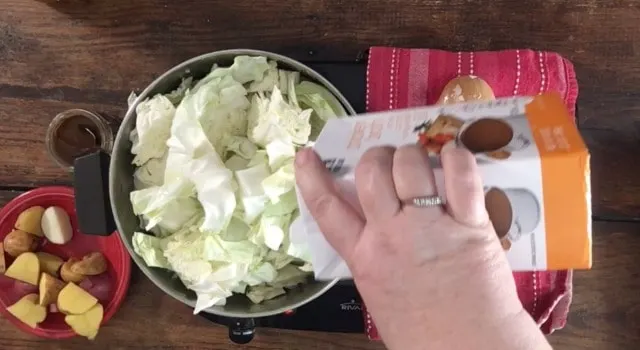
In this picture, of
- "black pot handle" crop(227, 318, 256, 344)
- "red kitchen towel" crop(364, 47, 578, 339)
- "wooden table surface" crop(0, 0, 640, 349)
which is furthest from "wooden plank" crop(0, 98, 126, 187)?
"red kitchen towel" crop(364, 47, 578, 339)

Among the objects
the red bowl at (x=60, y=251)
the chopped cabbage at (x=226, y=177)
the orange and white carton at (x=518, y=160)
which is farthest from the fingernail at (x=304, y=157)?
the red bowl at (x=60, y=251)

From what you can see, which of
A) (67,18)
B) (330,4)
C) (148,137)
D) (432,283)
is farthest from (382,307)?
(67,18)

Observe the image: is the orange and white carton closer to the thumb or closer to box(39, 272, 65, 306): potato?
the thumb

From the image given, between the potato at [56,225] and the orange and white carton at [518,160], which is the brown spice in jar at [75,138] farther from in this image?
the orange and white carton at [518,160]

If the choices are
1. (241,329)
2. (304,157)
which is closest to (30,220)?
(241,329)

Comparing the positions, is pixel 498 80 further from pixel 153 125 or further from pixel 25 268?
pixel 25 268

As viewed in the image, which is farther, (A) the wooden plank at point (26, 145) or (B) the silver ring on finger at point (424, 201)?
(A) the wooden plank at point (26, 145)

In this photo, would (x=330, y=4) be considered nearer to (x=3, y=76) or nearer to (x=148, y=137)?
(x=148, y=137)
